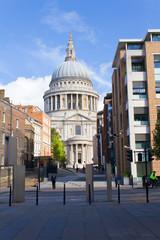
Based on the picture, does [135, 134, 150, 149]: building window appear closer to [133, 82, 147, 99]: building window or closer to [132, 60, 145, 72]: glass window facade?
[133, 82, 147, 99]: building window

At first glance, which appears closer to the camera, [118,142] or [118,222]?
[118,222]

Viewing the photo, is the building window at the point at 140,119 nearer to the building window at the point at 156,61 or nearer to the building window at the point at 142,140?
the building window at the point at 142,140

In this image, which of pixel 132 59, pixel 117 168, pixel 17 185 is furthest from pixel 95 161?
pixel 17 185

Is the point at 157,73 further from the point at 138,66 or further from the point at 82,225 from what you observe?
the point at 82,225

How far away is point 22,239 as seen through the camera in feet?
26.1

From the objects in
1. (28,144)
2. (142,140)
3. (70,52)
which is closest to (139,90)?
(142,140)

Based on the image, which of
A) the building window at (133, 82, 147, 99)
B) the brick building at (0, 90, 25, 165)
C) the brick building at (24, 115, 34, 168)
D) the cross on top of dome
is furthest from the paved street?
the cross on top of dome

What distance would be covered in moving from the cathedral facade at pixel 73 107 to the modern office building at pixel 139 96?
264ft

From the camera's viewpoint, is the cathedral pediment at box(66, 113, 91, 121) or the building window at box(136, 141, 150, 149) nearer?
the building window at box(136, 141, 150, 149)

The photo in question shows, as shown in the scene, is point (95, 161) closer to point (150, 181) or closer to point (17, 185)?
point (150, 181)

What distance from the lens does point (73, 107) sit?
152 metres

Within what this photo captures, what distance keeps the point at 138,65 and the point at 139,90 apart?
4231 millimetres

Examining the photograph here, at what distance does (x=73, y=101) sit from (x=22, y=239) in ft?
485

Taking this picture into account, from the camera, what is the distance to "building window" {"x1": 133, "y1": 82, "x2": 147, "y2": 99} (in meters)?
39.6
